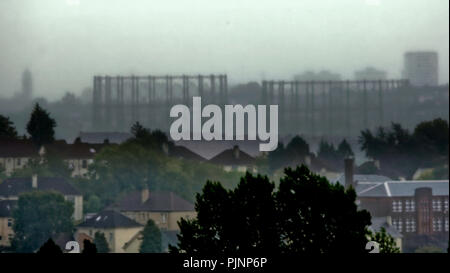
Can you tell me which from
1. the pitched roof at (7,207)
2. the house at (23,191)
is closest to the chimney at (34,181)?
the house at (23,191)

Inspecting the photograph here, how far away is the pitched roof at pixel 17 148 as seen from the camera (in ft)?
116

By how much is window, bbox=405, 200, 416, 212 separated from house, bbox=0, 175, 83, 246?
10852 mm

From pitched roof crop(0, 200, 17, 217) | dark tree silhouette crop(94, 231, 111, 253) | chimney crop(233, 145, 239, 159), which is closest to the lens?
chimney crop(233, 145, 239, 159)

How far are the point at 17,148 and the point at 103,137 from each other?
7.82 ft

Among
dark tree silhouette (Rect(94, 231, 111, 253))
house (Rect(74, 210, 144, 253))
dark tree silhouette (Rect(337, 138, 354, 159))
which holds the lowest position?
dark tree silhouette (Rect(94, 231, 111, 253))

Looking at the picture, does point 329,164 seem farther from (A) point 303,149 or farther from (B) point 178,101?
(B) point 178,101

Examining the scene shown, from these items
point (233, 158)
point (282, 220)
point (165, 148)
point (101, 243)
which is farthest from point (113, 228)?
point (282, 220)

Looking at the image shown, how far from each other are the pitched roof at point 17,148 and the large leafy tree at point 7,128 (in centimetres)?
15

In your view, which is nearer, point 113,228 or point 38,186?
point 113,228

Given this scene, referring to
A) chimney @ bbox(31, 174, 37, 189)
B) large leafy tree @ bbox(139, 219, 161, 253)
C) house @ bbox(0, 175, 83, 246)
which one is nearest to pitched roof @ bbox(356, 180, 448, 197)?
large leafy tree @ bbox(139, 219, 161, 253)

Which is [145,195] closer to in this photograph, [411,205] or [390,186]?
[390,186]

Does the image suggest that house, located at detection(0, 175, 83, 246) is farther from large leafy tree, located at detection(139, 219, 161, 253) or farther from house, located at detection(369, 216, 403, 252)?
house, located at detection(369, 216, 403, 252)

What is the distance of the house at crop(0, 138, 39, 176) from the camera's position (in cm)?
3653

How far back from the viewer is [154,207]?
40.4m
